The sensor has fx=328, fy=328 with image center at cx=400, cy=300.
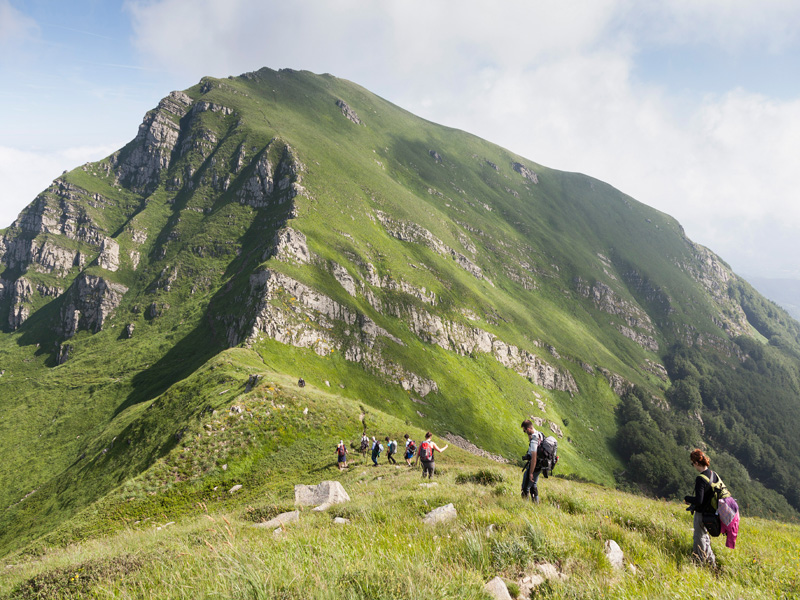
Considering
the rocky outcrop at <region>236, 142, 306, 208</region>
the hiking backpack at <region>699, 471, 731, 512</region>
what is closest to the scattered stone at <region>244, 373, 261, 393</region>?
the hiking backpack at <region>699, 471, 731, 512</region>

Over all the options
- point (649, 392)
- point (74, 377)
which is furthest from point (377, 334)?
point (649, 392)

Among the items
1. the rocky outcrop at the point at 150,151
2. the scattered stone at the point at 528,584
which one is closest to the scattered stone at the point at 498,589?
the scattered stone at the point at 528,584

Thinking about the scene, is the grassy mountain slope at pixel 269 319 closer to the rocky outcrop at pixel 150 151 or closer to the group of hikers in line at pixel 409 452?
the rocky outcrop at pixel 150 151

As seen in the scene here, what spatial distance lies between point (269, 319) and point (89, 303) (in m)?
79.3

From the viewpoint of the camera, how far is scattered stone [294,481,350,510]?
511 inches

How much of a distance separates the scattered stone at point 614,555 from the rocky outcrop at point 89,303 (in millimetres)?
132678

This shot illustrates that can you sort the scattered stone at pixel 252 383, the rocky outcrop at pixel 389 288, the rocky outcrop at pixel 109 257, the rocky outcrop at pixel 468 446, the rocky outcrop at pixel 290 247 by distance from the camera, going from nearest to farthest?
the scattered stone at pixel 252 383 → the rocky outcrop at pixel 468 446 → the rocky outcrop at pixel 290 247 → the rocky outcrop at pixel 389 288 → the rocky outcrop at pixel 109 257

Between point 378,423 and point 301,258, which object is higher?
point 301,258

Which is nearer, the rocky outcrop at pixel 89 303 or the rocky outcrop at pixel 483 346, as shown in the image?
the rocky outcrop at pixel 89 303

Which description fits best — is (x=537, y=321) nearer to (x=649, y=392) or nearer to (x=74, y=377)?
(x=649, y=392)

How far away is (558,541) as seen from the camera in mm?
5250

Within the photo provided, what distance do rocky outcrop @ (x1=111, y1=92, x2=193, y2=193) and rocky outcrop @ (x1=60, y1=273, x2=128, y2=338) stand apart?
68055 millimetres

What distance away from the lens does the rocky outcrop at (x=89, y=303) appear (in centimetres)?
10150

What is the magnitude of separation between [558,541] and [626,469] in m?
133
